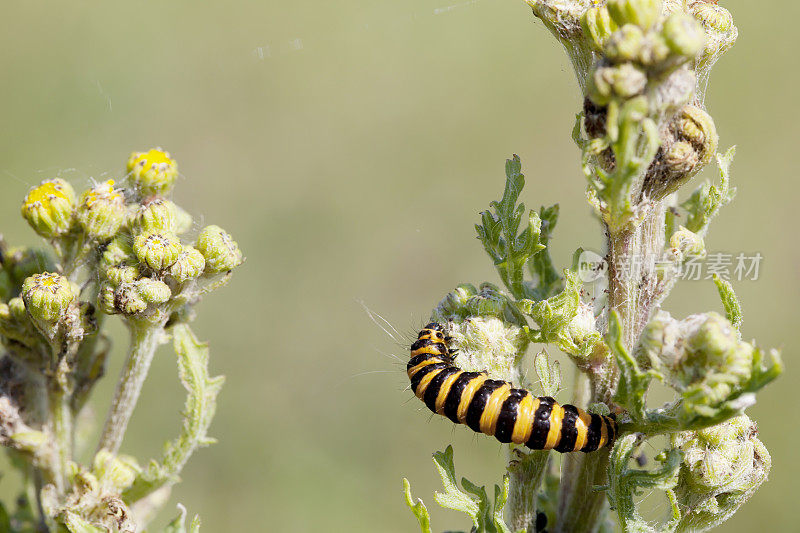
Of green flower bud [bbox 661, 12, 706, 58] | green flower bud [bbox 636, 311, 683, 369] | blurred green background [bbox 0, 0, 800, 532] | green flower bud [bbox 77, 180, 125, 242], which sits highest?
blurred green background [bbox 0, 0, 800, 532]

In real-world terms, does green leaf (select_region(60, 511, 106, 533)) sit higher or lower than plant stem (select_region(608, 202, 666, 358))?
lower

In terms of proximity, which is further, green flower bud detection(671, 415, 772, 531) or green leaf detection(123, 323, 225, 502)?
green leaf detection(123, 323, 225, 502)

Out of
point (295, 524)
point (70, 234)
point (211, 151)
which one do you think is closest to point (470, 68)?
point (211, 151)

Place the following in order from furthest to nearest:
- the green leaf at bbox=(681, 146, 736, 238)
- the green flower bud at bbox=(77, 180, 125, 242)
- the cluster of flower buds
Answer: the green flower bud at bbox=(77, 180, 125, 242) → the cluster of flower buds → the green leaf at bbox=(681, 146, 736, 238)

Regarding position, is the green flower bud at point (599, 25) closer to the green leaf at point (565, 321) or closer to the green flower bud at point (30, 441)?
the green leaf at point (565, 321)

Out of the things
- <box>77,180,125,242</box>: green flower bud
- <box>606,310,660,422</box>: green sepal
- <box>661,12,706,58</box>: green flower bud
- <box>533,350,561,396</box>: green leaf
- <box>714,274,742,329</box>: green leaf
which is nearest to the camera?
<box>661,12,706,58</box>: green flower bud

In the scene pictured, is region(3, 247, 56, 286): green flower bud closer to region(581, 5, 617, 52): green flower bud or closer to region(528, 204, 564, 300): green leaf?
region(528, 204, 564, 300): green leaf

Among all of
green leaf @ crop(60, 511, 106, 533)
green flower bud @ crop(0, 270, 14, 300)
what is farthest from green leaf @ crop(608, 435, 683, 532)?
green flower bud @ crop(0, 270, 14, 300)

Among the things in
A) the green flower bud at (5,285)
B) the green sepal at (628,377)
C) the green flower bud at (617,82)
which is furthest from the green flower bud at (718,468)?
the green flower bud at (5,285)
